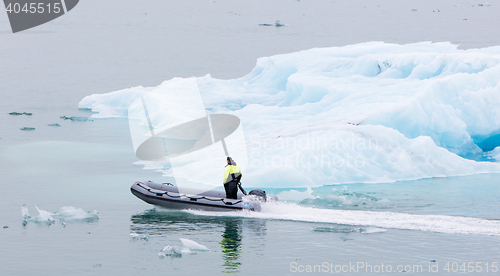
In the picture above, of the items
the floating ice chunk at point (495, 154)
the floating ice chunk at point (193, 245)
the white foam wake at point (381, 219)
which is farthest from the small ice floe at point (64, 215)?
the floating ice chunk at point (495, 154)

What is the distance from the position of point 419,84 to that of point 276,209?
13.5m

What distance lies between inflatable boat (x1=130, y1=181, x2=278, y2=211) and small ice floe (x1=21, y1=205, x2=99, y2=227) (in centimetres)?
193

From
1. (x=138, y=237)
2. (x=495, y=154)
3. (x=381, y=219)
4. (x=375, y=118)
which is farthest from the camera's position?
(x=495, y=154)

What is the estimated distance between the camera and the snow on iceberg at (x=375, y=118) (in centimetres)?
2136

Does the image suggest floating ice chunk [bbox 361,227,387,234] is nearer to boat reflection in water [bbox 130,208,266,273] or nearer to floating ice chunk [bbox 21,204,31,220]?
boat reflection in water [bbox 130,208,266,273]

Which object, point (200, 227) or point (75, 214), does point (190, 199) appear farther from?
Result: point (75, 214)

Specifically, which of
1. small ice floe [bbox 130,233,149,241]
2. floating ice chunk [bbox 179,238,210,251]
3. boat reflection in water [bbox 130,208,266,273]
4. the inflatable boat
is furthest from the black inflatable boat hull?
floating ice chunk [bbox 179,238,210,251]

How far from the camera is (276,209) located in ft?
55.5

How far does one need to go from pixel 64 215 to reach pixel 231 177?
17.0ft

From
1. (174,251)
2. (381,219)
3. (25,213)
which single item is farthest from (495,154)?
(25,213)

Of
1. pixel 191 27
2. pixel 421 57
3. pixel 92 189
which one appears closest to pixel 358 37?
pixel 191 27

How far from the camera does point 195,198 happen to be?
17172 millimetres

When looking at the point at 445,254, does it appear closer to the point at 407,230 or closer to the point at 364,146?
the point at 407,230

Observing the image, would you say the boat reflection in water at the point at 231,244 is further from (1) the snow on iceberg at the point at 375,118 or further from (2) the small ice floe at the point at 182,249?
(1) the snow on iceberg at the point at 375,118
